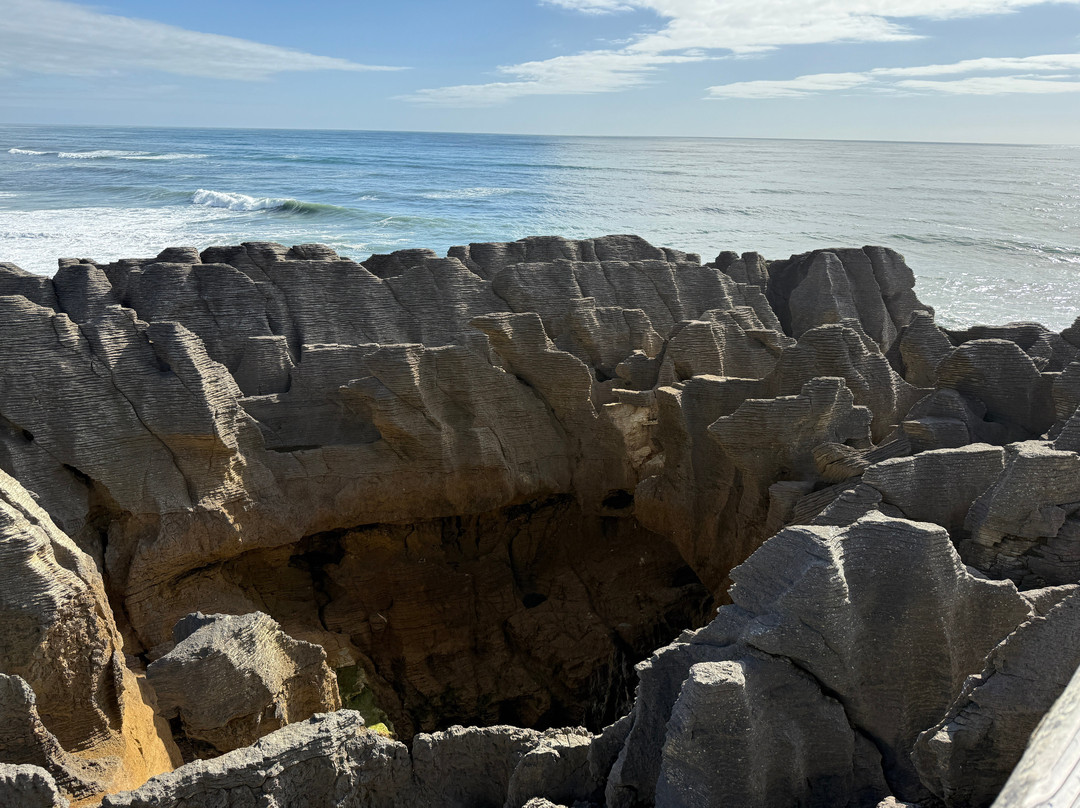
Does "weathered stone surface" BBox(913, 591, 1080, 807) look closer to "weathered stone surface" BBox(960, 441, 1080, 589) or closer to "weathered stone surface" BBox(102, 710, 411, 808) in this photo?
"weathered stone surface" BBox(960, 441, 1080, 589)

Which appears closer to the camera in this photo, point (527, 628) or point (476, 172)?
point (527, 628)

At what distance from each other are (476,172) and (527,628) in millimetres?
52437

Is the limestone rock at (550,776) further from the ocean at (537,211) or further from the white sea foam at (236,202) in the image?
the white sea foam at (236,202)

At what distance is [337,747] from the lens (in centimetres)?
440

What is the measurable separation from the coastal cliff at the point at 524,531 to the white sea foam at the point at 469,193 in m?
31.8

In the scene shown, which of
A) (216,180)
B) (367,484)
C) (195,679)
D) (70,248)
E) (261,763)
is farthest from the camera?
(216,180)

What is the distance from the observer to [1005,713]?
3.36 meters

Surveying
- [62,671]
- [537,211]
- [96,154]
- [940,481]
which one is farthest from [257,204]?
[940,481]

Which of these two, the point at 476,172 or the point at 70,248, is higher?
the point at 476,172

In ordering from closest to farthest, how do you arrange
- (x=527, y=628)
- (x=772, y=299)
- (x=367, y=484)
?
(x=367, y=484)
(x=527, y=628)
(x=772, y=299)

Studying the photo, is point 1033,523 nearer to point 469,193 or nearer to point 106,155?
point 469,193

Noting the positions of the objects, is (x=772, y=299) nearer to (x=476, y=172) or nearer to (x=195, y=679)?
(x=195, y=679)

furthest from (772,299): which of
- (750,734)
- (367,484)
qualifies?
(750,734)

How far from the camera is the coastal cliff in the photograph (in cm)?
400
